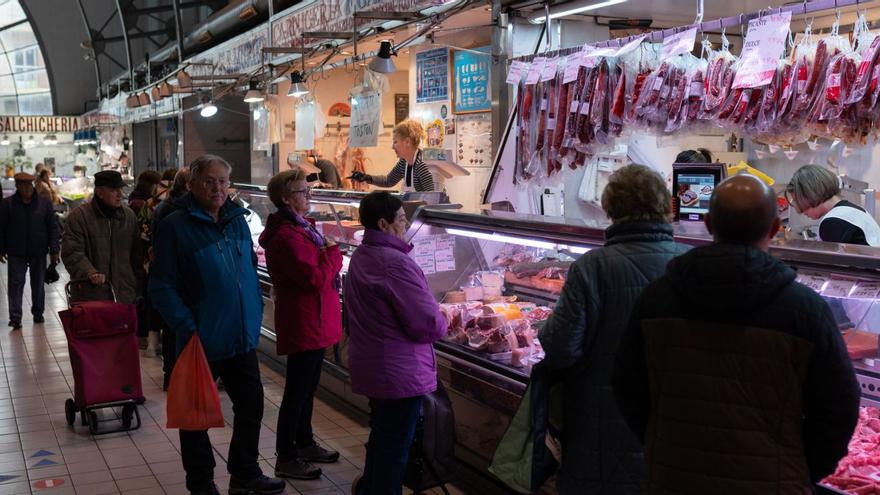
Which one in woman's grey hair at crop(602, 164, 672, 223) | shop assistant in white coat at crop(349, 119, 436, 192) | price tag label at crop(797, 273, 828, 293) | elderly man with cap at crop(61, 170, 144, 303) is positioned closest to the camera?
woman's grey hair at crop(602, 164, 672, 223)

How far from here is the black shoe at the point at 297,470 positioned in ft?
16.6

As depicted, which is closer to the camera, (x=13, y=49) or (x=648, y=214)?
(x=648, y=214)

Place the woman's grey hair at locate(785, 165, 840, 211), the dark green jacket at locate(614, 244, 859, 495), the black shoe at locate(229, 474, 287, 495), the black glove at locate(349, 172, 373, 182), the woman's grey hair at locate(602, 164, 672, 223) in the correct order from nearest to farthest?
the dark green jacket at locate(614, 244, 859, 495), the woman's grey hair at locate(602, 164, 672, 223), the black shoe at locate(229, 474, 287, 495), the woman's grey hair at locate(785, 165, 840, 211), the black glove at locate(349, 172, 373, 182)

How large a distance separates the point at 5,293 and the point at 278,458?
393 inches

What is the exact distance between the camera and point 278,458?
5.16 meters

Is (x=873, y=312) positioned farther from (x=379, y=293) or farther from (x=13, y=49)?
(x=13, y=49)

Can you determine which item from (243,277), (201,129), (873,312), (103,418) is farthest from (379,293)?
(201,129)

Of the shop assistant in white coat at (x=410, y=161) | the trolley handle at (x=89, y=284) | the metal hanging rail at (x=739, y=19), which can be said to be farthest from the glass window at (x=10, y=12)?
the metal hanging rail at (x=739, y=19)

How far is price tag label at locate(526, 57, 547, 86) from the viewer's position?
6.30 metres

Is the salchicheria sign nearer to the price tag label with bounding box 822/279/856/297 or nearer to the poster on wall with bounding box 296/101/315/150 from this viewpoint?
the poster on wall with bounding box 296/101/315/150

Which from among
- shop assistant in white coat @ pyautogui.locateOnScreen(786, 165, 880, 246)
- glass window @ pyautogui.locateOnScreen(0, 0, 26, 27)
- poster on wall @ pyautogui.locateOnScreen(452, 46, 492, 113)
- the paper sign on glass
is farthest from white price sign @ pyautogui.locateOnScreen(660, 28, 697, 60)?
glass window @ pyautogui.locateOnScreen(0, 0, 26, 27)

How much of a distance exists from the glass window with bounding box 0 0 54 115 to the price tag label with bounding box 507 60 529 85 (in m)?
29.0

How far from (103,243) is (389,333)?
3.34 metres

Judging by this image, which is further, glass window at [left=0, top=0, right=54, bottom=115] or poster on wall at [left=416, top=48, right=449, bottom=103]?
glass window at [left=0, top=0, right=54, bottom=115]
